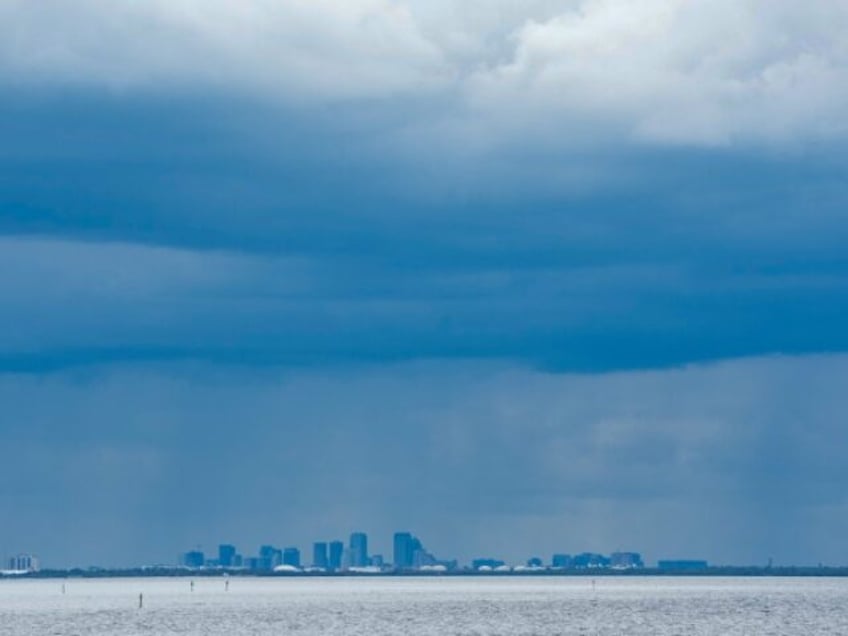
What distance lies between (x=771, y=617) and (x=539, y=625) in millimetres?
35571

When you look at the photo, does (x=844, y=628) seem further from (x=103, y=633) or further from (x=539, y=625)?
(x=103, y=633)

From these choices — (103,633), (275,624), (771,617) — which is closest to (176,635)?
(103,633)

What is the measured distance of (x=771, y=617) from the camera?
7702 inches

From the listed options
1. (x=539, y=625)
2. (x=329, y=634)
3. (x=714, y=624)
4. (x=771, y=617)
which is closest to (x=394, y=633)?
A: (x=329, y=634)

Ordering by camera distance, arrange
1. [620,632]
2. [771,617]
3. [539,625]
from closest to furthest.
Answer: [620,632] → [539,625] → [771,617]

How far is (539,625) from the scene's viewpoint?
172875 millimetres

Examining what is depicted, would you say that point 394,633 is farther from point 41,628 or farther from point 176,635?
point 41,628

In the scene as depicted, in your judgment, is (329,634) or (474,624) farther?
(474,624)

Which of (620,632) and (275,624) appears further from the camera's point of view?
(275,624)

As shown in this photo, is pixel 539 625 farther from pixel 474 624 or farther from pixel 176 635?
pixel 176 635

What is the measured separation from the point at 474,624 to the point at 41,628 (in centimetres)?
4295

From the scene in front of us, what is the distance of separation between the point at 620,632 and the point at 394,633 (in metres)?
20.6

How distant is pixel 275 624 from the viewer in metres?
180

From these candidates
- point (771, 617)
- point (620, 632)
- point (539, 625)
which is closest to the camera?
point (620, 632)
